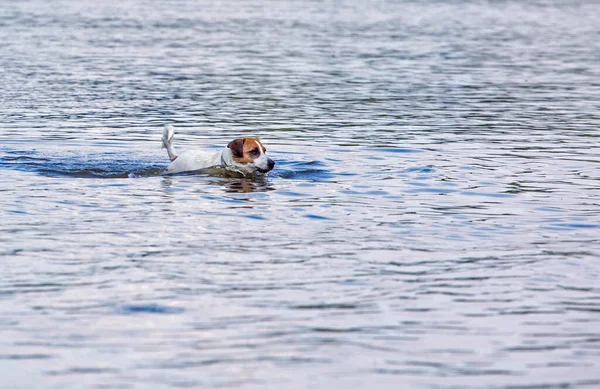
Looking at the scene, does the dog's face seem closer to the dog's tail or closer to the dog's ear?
the dog's ear

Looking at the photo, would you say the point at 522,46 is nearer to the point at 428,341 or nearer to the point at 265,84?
the point at 265,84

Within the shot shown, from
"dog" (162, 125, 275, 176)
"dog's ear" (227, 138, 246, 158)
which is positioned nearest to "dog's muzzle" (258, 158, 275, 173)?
"dog" (162, 125, 275, 176)

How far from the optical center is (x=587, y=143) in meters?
17.3

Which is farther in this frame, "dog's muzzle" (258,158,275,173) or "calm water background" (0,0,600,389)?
"dog's muzzle" (258,158,275,173)

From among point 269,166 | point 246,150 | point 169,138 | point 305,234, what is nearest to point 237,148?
point 246,150

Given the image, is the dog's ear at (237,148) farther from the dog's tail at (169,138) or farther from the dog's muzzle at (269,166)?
the dog's tail at (169,138)

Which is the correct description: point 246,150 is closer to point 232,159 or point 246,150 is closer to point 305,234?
point 232,159

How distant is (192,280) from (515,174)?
6.78 metres

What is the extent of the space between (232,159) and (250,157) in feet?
0.81

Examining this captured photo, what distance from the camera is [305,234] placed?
10.5 metres

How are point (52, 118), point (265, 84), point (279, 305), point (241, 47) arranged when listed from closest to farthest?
point (279, 305) < point (52, 118) < point (265, 84) < point (241, 47)

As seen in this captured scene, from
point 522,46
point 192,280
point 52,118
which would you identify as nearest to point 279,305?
point 192,280

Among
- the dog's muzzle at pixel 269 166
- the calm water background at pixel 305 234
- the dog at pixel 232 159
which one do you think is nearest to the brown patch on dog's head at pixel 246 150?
the dog at pixel 232 159

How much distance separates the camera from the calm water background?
22.9ft
